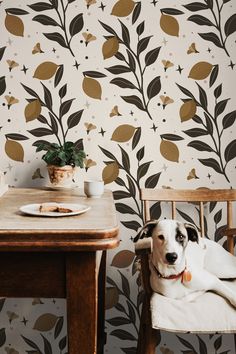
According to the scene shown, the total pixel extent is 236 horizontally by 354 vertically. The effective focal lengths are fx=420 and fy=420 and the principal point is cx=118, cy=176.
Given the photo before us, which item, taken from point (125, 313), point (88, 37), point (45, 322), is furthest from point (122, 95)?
point (45, 322)

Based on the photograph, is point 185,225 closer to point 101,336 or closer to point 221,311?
point 221,311

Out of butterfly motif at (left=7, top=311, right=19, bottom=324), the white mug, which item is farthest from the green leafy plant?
butterfly motif at (left=7, top=311, right=19, bottom=324)

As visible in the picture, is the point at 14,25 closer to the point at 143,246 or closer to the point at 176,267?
the point at 143,246

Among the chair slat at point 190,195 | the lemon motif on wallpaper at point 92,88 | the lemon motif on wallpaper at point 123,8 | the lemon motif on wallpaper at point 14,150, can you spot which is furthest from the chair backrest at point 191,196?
the lemon motif on wallpaper at point 123,8

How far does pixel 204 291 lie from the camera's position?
1510 millimetres

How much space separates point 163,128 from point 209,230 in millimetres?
589

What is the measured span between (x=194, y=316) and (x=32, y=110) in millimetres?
1291

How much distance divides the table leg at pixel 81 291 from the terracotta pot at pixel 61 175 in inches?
31.5

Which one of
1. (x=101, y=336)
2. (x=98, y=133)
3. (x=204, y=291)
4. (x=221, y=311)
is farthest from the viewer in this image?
(x=98, y=133)

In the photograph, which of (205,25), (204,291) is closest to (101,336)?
(204,291)

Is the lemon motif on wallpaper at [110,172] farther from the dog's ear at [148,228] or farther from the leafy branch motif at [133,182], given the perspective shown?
the dog's ear at [148,228]

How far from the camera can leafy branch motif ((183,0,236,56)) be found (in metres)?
2.11

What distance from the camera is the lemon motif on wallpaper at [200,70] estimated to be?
2129 millimetres

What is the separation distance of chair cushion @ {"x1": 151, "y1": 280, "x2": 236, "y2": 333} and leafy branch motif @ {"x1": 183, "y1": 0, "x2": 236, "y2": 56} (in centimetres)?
131
